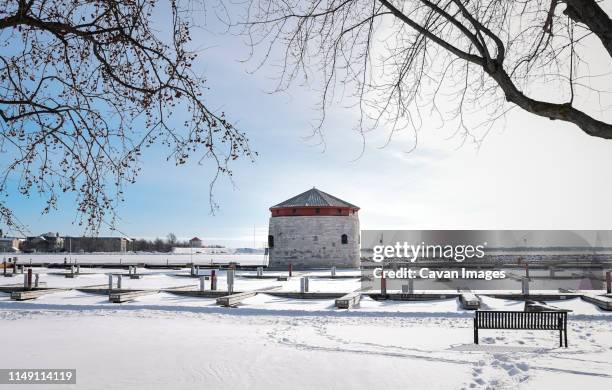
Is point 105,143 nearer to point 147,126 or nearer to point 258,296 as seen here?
point 147,126

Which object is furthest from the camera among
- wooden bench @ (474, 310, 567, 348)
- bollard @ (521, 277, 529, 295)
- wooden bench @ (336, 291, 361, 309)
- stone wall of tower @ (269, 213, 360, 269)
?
stone wall of tower @ (269, 213, 360, 269)

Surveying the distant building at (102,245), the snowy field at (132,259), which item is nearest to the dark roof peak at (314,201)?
the snowy field at (132,259)

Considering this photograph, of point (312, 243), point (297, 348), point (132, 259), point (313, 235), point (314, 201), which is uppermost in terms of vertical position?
point (314, 201)

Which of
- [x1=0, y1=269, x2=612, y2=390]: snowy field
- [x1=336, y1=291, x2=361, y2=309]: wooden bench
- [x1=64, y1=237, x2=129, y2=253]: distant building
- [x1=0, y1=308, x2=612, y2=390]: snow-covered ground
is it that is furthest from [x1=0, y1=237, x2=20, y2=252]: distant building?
[x1=0, y1=308, x2=612, y2=390]: snow-covered ground

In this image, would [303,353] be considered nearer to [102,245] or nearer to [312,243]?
[312,243]

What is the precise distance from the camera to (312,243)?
4747cm

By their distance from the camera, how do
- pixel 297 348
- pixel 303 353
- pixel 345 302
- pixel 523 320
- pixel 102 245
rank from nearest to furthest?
1. pixel 303 353
2. pixel 297 348
3. pixel 523 320
4. pixel 345 302
5. pixel 102 245

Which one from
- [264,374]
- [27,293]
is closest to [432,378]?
[264,374]

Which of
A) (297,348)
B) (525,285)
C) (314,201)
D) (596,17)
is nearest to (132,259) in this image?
(314,201)

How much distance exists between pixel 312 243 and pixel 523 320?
121 ft

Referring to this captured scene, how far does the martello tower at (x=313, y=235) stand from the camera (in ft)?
156

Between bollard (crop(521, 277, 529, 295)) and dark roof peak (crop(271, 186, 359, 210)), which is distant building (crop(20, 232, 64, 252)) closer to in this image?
dark roof peak (crop(271, 186, 359, 210))

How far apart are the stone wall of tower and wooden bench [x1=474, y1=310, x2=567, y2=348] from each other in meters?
36.1

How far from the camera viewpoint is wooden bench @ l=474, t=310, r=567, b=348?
10898 millimetres
